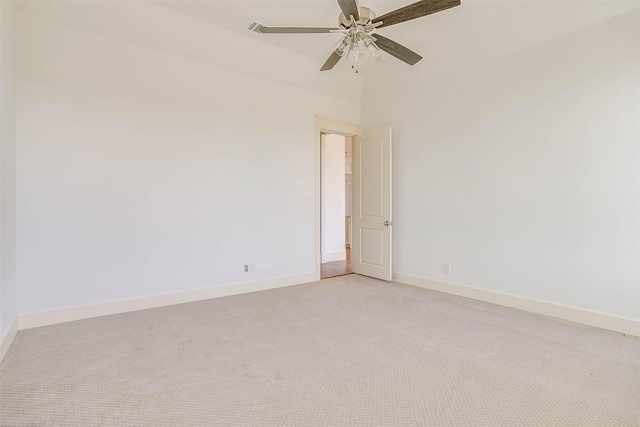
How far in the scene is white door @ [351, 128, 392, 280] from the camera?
14.9 ft

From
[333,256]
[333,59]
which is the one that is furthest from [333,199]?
[333,59]

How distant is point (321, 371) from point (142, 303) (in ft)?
7.69

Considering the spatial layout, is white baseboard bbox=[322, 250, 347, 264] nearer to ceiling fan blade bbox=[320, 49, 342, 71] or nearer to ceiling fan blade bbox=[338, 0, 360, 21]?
ceiling fan blade bbox=[320, 49, 342, 71]

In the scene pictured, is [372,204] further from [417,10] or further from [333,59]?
[417,10]

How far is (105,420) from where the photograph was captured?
1524 millimetres

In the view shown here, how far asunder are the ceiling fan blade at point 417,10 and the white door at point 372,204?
2.22 m

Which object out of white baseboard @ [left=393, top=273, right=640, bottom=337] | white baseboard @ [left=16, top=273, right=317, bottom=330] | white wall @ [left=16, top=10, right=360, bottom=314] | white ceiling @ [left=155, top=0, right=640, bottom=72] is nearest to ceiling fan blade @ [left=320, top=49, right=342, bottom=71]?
white ceiling @ [left=155, top=0, right=640, bottom=72]

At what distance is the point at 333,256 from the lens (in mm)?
6719

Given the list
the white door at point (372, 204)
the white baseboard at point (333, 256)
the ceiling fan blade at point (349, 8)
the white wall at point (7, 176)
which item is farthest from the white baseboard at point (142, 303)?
the ceiling fan blade at point (349, 8)

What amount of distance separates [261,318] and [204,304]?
2.87 ft

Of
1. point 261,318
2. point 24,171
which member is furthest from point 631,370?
point 24,171

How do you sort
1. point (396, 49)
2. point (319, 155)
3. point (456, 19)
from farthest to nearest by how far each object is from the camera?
1. point (319, 155)
2. point (456, 19)
3. point (396, 49)

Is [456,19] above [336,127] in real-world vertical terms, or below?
above

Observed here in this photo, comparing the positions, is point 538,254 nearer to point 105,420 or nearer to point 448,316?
point 448,316
